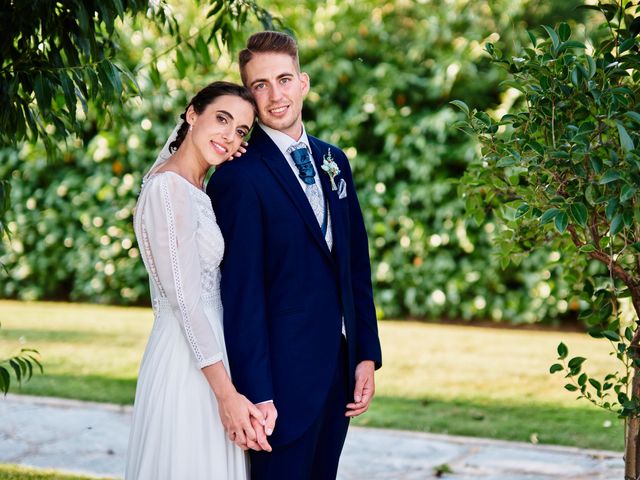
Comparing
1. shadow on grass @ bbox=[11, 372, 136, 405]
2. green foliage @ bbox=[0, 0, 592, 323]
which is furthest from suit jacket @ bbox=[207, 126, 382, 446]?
green foliage @ bbox=[0, 0, 592, 323]

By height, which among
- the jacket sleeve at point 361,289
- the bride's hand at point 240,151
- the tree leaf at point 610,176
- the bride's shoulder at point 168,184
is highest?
the bride's hand at point 240,151

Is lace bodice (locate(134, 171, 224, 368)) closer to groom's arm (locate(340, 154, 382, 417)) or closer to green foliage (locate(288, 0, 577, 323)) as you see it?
groom's arm (locate(340, 154, 382, 417))

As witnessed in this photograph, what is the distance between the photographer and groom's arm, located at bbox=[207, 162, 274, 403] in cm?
268

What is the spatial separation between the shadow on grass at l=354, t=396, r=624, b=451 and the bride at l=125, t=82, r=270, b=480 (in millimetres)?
2686

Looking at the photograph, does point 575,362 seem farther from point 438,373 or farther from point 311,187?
point 438,373

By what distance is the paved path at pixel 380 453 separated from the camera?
14.6ft

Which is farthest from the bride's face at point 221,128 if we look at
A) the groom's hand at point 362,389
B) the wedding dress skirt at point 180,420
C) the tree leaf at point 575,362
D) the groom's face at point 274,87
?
the tree leaf at point 575,362

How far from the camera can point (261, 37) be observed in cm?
292

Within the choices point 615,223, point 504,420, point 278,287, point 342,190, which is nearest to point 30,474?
point 278,287

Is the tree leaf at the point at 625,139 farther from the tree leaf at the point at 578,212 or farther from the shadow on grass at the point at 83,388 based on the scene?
the shadow on grass at the point at 83,388

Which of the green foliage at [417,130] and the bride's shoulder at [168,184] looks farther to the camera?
the green foliage at [417,130]

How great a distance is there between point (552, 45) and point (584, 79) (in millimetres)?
156

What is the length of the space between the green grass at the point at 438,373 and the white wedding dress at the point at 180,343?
2751 mm

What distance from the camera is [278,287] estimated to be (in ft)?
9.14
